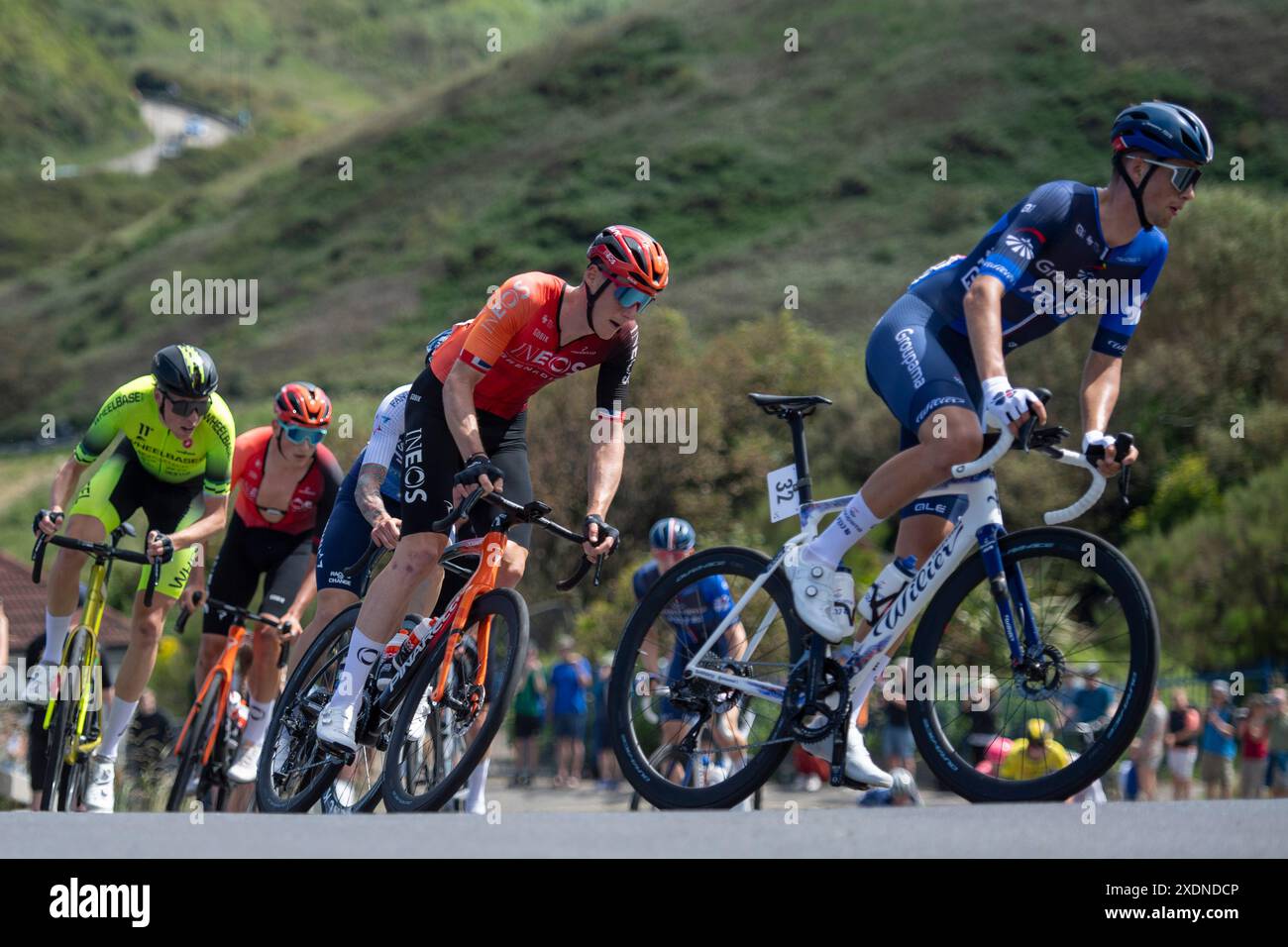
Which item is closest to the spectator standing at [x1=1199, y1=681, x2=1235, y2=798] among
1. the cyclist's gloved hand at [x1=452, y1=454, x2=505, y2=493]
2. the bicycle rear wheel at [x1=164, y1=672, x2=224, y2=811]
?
the bicycle rear wheel at [x1=164, y1=672, x2=224, y2=811]

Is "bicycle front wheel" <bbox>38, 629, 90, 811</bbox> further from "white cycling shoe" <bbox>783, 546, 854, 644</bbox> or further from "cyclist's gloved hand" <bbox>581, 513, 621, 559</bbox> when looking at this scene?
"white cycling shoe" <bbox>783, 546, 854, 644</bbox>

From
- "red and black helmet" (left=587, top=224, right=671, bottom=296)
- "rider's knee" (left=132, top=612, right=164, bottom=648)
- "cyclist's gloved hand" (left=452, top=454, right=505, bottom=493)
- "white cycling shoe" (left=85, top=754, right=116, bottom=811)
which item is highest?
"red and black helmet" (left=587, top=224, right=671, bottom=296)

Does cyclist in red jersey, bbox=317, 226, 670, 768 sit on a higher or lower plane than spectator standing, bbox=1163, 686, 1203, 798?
higher

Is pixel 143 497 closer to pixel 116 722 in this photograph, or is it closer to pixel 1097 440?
pixel 116 722

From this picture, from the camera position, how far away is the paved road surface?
3664 mm

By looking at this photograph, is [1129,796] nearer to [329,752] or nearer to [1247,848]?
[329,752]

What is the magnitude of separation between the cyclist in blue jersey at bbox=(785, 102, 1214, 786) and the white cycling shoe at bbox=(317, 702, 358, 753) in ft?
5.69

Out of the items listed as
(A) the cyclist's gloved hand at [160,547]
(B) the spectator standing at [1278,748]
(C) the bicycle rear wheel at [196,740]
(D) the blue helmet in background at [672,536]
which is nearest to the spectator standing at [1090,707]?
(D) the blue helmet in background at [672,536]

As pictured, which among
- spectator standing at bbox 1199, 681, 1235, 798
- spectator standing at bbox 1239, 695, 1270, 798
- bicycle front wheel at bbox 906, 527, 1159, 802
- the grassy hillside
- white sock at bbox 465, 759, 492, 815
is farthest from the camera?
the grassy hillside

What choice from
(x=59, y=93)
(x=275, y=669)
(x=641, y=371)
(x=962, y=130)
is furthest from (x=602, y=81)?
(x=275, y=669)

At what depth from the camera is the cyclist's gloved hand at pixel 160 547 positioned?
7.82 metres

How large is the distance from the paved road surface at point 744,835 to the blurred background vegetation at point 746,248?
745 inches

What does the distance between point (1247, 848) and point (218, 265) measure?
103944mm

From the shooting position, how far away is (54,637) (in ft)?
26.7
